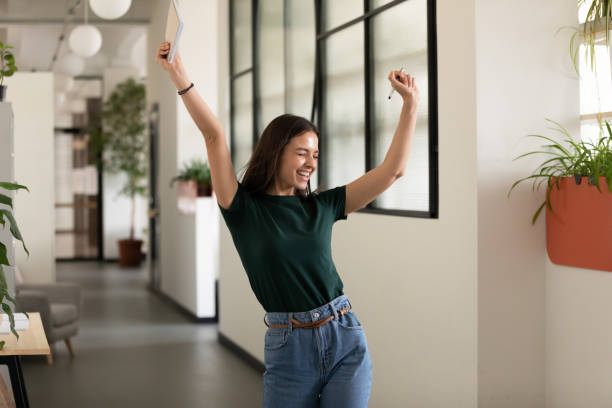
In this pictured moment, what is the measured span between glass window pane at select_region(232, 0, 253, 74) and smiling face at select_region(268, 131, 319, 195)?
4.16m

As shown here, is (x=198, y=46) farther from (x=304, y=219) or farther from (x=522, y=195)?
(x=304, y=219)

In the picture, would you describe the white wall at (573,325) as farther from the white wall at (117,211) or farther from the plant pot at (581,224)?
the white wall at (117,211)

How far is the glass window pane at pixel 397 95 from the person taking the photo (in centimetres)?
343

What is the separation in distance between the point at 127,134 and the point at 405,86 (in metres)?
11.8

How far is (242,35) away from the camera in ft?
20.4

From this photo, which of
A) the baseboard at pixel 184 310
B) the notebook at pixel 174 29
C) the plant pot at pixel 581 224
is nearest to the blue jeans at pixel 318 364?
the notebook at pixel 174 29

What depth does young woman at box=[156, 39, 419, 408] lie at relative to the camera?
1854 mm

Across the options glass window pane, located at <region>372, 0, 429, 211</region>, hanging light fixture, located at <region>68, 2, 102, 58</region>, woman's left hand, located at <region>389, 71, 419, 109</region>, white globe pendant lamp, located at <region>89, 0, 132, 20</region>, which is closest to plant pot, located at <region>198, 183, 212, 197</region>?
hanging light fixture, located at <region>68, 2, 102, 58</region>

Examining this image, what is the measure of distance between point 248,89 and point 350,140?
207cm

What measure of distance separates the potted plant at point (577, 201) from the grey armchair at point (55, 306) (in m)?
4.00

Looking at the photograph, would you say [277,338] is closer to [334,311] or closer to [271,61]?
[334,311]

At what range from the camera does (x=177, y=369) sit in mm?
5730

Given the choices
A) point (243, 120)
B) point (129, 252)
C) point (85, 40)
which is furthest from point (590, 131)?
point (129, 252)

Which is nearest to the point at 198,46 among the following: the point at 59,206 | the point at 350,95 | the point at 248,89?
the point at 248,89
